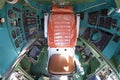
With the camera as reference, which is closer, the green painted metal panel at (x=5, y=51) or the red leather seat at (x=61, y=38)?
the red leather seat at (x=61, y=38)

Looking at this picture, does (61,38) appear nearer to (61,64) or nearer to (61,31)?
(61,31)

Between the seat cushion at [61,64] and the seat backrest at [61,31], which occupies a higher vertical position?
the seat backrest at [61,31]

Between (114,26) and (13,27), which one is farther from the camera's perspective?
(114,26)

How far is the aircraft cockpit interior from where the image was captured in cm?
379

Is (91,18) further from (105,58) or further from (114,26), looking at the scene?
(105,58)

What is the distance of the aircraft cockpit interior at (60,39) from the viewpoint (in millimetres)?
3787

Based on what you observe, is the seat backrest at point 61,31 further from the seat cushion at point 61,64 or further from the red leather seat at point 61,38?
the seat cushion at point 61,64

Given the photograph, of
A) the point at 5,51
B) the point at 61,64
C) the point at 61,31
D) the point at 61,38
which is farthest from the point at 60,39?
the point at 5,51

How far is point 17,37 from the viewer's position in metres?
4.34

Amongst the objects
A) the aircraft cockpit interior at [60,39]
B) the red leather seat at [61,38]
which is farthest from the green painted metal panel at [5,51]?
the red leather seat at [61,38]

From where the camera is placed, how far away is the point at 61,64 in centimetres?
378

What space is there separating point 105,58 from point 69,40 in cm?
120

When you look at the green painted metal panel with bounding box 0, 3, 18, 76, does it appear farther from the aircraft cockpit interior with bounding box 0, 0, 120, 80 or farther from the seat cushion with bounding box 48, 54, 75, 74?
the seat cushion with bounding box 48, 54, 75, 74


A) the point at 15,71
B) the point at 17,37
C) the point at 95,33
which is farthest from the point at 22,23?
the point at 95,33
